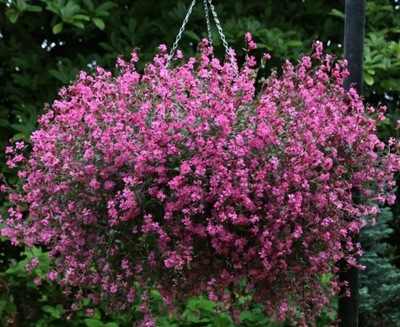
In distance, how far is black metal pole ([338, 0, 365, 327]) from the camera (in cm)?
247

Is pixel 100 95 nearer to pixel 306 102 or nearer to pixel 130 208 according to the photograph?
pixel 130 208

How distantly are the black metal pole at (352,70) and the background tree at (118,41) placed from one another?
1.02m

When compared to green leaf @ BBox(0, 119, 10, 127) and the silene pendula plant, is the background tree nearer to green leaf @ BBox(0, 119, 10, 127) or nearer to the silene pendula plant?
green leaf @ BBox(0, 119, 10, 127)

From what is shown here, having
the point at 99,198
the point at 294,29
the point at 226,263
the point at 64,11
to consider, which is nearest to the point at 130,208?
the point at 99,198

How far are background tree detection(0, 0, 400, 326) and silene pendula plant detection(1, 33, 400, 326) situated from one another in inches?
51.2

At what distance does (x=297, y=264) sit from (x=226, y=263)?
21 centimetres

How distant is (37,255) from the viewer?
355 cm

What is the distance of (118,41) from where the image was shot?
12.2 feet

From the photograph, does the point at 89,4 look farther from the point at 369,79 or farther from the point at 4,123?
the point at 369,79

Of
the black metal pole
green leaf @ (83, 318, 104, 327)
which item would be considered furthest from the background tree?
the black metal pole

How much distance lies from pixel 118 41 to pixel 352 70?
1514mm

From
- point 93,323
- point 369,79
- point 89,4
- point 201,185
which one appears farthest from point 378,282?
point 201,185

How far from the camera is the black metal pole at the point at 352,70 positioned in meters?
2.47

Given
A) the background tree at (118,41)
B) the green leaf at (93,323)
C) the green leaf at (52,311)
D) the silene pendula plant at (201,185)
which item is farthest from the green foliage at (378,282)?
the silene pendula plant at (201,185)
